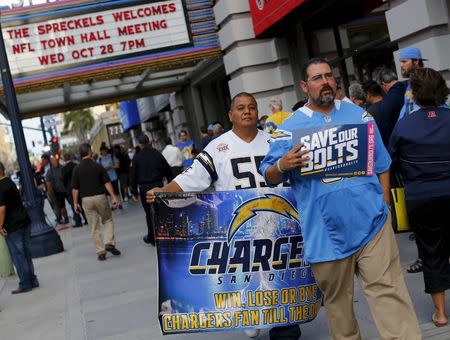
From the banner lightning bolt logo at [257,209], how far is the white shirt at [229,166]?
5.8 inches

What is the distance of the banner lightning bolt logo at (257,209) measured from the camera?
4.48 m

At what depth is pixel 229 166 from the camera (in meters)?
4.62

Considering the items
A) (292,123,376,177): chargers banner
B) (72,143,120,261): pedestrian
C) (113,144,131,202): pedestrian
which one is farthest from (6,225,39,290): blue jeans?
(113,144,131,202): pedestrian

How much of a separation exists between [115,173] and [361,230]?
16237 mm

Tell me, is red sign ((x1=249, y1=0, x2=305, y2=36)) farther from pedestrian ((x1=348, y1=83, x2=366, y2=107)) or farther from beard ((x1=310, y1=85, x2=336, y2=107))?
beard ((x1=310, y1=85, x2=336, y2=107))

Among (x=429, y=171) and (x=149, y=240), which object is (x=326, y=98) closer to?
(x=429, y=171)

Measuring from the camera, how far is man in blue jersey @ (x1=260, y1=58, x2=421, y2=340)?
359 centimetres

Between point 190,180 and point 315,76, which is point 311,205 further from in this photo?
point 190,180

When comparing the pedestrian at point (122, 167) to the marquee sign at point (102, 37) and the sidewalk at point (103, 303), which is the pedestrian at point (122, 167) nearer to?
the marquee sign at point (102, 37)

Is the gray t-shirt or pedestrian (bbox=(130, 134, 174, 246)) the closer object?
pedestrian (bbox=(130, 134, 174, 246))

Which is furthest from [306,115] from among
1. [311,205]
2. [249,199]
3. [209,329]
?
[209,329]

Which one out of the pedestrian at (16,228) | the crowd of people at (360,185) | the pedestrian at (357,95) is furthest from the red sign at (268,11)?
the pedestrian at (16,228)

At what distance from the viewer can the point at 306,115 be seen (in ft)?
12.2

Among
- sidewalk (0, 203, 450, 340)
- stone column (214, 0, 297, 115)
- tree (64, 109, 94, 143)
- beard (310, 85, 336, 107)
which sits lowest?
sidewalk (0, 203, 450, 340)
